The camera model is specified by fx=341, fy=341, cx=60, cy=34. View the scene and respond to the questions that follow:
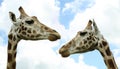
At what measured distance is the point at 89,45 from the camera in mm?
9953

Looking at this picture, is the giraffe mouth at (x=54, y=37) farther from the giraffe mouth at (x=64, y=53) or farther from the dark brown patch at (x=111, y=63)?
the dark brown patch at (x=111, y=63)

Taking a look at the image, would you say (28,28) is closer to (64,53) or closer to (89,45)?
(64,53)

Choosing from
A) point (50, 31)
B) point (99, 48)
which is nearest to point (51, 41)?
point (50, 31)

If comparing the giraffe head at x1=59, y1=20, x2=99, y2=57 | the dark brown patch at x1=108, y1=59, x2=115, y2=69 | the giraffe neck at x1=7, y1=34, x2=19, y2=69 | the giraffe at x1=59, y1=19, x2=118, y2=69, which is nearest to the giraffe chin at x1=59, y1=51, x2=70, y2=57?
the giraffe at x1=59, y1=19, x2=118, y2=69

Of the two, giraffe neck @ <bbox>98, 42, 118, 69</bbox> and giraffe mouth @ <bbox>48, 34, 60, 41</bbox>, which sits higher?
giraffe mouth @ <bbox>48, 34, 60, 41</bbox>

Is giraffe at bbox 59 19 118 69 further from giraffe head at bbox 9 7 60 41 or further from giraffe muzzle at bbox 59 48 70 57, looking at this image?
giraffe head at bbox 9 7 60 41

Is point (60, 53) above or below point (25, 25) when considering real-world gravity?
below

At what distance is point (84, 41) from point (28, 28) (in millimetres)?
1677

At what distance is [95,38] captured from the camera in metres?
9.90

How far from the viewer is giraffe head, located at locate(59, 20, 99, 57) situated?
980cm

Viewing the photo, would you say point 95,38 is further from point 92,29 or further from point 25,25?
point 25,25

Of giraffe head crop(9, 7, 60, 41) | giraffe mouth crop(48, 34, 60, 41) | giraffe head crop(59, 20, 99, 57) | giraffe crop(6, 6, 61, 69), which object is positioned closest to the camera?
giraffe mouth crop(48, 34, 60, 41)

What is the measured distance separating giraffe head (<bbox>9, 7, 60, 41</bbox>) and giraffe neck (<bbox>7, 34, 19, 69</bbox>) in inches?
5.9

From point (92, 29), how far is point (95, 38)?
1.06ft
